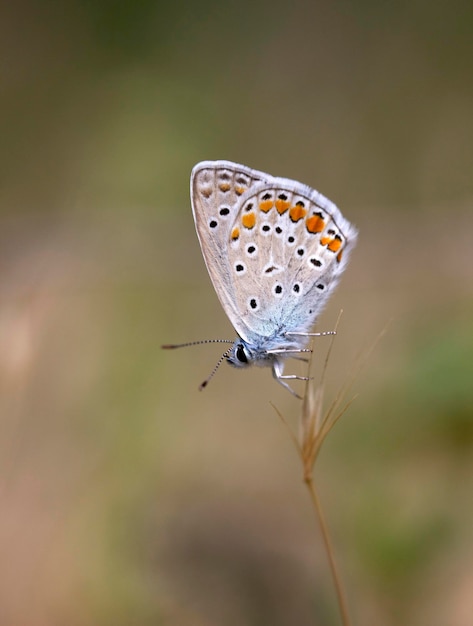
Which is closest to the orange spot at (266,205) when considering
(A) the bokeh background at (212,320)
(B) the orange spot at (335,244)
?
(B) the orange spot at (335,244)

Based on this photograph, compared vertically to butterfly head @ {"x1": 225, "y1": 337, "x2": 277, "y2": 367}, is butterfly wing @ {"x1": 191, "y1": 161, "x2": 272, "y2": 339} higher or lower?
higher

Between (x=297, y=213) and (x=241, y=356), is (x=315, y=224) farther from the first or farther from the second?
(x=241, y=356)

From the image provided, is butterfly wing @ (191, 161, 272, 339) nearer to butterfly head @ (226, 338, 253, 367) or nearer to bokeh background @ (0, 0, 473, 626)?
butterfly head @ (226, 338, 253, 367)

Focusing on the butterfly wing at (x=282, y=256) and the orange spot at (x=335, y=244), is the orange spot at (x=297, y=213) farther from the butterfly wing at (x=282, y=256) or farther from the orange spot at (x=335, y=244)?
the orange spot at (x=335, y=244)

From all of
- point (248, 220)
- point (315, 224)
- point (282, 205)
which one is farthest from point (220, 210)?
point (315, 224)

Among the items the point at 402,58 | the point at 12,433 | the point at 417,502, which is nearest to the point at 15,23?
the point at 402,58

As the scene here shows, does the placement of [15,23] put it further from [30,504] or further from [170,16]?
[30,504]

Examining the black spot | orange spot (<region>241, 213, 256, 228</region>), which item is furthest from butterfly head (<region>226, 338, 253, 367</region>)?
orange spot (<region>241, 213, 256, 228</region>)

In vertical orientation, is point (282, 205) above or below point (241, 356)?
above
